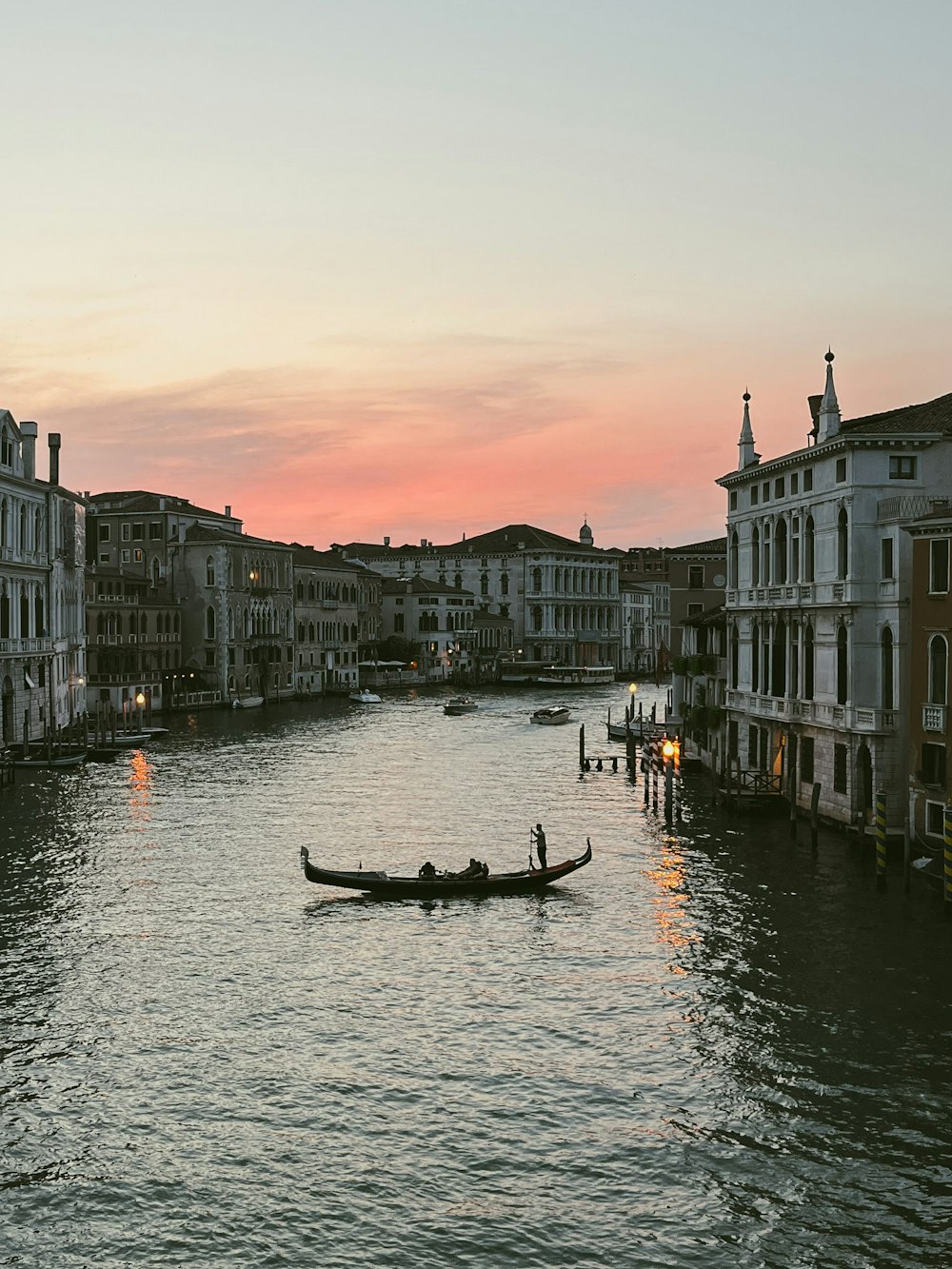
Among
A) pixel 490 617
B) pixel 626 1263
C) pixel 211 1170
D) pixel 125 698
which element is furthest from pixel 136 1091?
pixel 490 617

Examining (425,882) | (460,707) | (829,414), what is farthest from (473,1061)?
(460,707)

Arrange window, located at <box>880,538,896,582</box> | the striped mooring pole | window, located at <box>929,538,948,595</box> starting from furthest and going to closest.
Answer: window, located at <box>880,538,896,582</box>
window, located at <box>929,538,948,595</box>
the striped mooring pole

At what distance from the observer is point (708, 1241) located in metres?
15.9

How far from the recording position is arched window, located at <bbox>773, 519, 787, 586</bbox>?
148 ft

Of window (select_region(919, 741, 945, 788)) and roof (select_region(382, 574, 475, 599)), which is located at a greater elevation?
roof (select_region(382, 574, 475, 599))

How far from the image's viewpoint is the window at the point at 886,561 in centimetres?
3634

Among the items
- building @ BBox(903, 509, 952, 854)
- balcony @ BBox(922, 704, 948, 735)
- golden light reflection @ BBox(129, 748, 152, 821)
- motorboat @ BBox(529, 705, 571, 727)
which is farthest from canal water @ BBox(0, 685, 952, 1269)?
motorboat @ BBox(529, 705, 571, 727)

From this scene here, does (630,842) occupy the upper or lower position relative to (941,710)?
lower

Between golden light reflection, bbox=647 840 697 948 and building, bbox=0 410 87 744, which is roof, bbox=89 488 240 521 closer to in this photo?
building, bbox=0 410 87 744

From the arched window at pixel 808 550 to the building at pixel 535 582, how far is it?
395 feet

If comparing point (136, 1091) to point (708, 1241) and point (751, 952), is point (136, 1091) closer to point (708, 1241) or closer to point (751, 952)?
point (708, 1241)

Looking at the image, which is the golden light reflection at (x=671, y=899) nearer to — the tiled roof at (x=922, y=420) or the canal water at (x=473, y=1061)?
the canal water at (x=473, y=1061)

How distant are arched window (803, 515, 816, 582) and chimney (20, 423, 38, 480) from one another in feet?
132

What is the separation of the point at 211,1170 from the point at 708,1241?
6696mm
